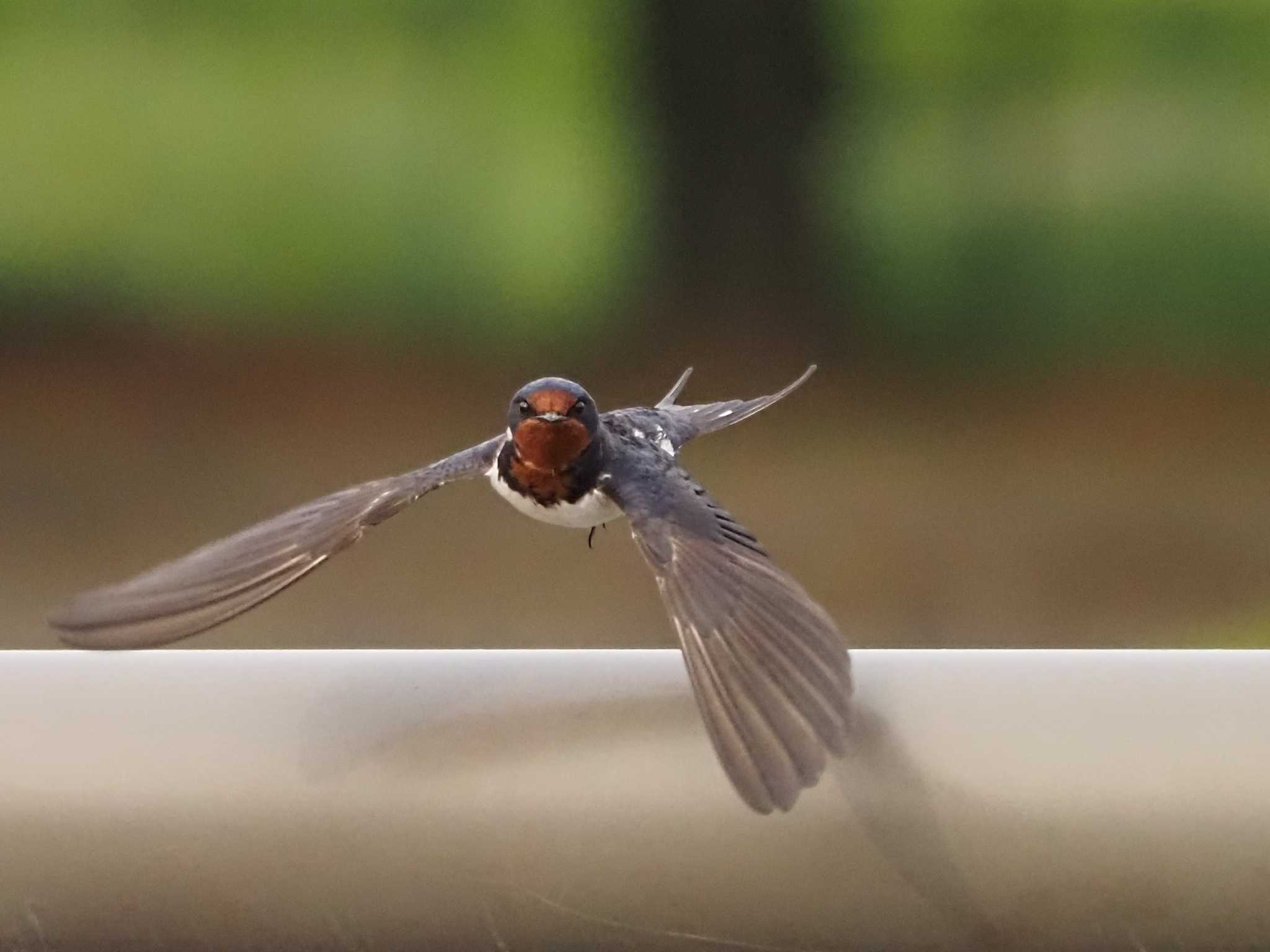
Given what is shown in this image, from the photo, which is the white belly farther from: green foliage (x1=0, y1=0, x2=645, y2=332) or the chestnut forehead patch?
green foliage (x1=0, y1=0, x2=645, y2=332)

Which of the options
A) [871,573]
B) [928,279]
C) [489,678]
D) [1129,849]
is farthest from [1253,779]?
[928,279]

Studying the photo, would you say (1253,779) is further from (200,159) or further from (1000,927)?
(200,159)

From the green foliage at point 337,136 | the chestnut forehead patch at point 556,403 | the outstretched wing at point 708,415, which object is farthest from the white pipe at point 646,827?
the green foliage at point 337,136

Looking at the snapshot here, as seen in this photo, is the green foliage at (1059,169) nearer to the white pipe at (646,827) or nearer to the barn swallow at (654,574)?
the barn swallow at (654,574)

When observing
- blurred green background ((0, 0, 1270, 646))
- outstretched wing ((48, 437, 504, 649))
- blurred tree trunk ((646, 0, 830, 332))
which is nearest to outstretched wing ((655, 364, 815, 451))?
outstretched wing ((48, 437, 504, 649))

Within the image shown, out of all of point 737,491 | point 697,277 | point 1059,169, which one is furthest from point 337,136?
point 1059,169
